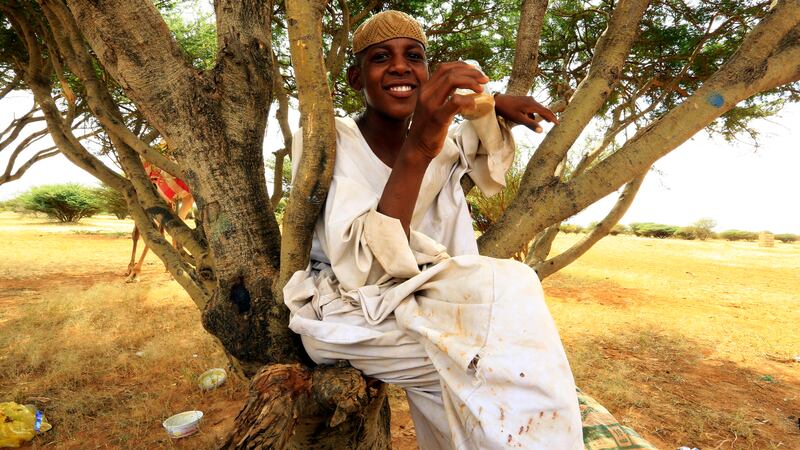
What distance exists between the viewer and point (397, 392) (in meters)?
3.96

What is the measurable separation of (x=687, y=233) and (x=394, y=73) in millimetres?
31979

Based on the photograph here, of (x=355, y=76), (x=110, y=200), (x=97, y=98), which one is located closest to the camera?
(x=355, y=76)

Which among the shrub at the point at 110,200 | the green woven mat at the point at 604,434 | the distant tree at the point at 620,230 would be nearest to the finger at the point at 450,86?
the green woven mat at the point at 604,434

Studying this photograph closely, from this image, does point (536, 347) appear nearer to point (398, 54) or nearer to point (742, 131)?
point (398, 54)

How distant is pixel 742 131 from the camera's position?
5.55 m

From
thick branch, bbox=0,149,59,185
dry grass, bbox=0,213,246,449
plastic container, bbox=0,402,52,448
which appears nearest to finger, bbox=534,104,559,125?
dry grass, bbox=0,213,246,449

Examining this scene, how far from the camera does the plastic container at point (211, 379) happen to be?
12.4 feet

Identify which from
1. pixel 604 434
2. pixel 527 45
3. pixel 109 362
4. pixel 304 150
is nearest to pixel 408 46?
pixel 304 150

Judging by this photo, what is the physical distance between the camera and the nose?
5.51 feet

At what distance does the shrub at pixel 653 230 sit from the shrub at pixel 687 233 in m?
0.34

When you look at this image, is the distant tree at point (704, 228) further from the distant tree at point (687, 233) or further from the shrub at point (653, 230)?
the shrub at point (653, 230)

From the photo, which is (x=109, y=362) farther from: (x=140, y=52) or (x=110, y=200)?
(x=110, y=200)

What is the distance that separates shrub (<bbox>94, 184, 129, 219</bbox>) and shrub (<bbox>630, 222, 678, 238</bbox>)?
31901mm

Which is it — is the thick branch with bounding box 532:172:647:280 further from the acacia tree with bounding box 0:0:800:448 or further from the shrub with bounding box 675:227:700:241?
the shrub with bounding box 675:227:700:241
